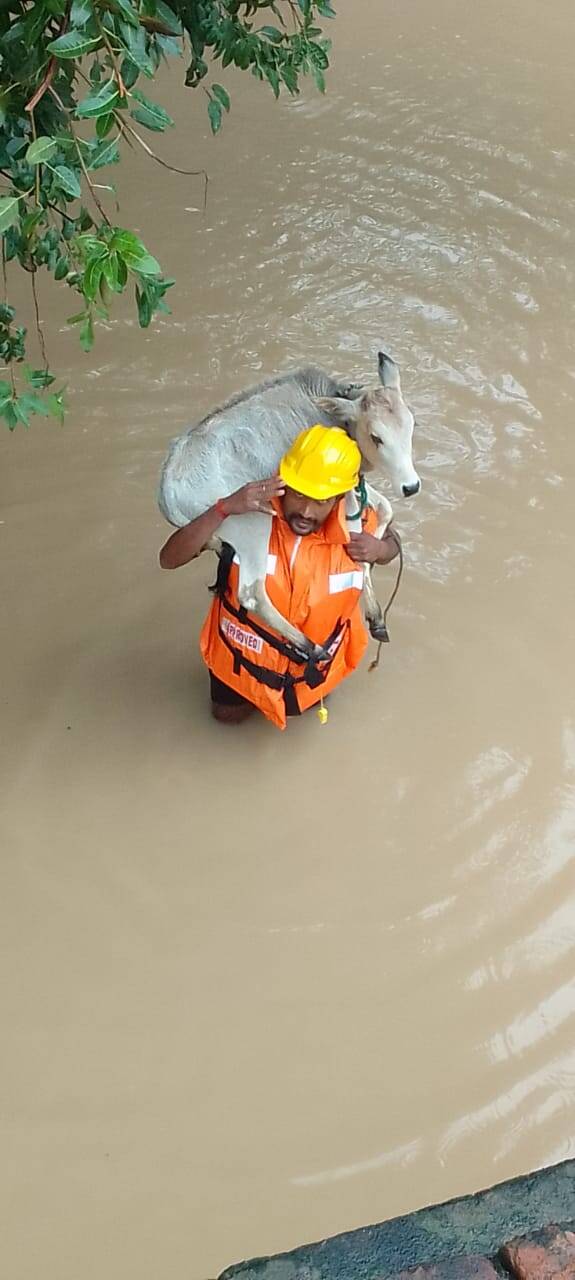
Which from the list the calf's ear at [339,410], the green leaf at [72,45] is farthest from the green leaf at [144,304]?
the calf's ear at [339,410]

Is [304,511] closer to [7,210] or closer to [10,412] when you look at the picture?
[10,412]

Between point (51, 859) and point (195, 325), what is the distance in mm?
2541

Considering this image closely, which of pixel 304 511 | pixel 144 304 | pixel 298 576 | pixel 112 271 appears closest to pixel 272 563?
pixel 298 576

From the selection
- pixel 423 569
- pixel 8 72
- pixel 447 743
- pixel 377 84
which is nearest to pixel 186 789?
pixel 447 743

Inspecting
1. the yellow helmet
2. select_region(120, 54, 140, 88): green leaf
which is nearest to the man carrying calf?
the yellow helmet

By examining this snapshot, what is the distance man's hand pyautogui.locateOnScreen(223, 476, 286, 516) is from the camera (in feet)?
8.72

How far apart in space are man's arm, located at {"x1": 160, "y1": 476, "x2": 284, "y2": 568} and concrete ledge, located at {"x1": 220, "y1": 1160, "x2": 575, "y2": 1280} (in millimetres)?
1638

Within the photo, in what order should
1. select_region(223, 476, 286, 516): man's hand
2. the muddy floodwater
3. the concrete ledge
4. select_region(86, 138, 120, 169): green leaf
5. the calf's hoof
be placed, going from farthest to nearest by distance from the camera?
the calf's hoof
select_region(223, 476, 286, 516): man's hand
the muddy floodwater
select_region(86, 138, 120, 169): green leaf
the concrete ledge

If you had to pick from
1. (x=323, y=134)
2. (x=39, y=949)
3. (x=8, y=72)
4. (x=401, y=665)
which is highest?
(x=8, y=72)

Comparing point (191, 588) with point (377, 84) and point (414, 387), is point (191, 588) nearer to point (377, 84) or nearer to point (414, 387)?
point (414, 387)

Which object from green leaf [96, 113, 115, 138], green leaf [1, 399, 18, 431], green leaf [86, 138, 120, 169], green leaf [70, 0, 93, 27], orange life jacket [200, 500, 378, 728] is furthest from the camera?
orange life jacket [200, 500, 378, 728]

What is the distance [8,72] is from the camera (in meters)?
2.08

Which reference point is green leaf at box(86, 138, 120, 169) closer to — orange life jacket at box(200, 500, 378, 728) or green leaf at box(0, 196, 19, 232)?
green leaf at box(0, 196, 19, 232)

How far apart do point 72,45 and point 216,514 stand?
1.18m
